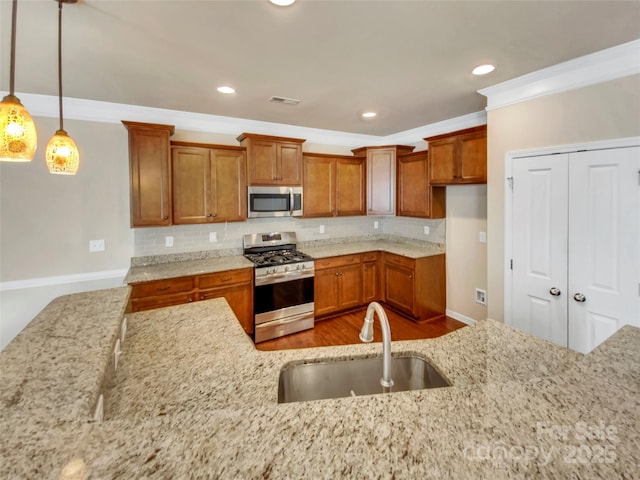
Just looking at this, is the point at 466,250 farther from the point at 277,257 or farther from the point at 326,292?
the point at 277,257

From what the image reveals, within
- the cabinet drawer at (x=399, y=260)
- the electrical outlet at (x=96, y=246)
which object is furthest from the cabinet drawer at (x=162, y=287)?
the cabinet drawer at (x=399, y=260)

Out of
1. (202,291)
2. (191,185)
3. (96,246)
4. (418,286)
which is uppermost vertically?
(191,185)

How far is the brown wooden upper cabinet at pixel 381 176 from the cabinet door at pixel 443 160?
0.70 m

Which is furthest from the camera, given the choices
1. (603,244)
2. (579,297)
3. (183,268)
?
(183,268)

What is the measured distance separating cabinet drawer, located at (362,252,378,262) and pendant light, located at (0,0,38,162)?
3763 mm

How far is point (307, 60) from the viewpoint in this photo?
7.23 feet

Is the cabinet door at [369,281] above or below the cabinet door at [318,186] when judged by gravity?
below

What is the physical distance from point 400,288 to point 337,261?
992 millimetres

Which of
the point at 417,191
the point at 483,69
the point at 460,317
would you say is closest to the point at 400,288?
the point at 460,317

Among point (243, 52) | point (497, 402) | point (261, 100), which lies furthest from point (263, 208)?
point (497, 402)

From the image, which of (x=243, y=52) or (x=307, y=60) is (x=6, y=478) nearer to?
(x=243, y=52)

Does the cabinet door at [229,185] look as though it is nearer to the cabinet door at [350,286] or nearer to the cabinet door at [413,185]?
the cabinet door at [350,286]

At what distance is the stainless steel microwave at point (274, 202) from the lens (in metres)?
3.76

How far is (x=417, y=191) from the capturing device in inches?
166
